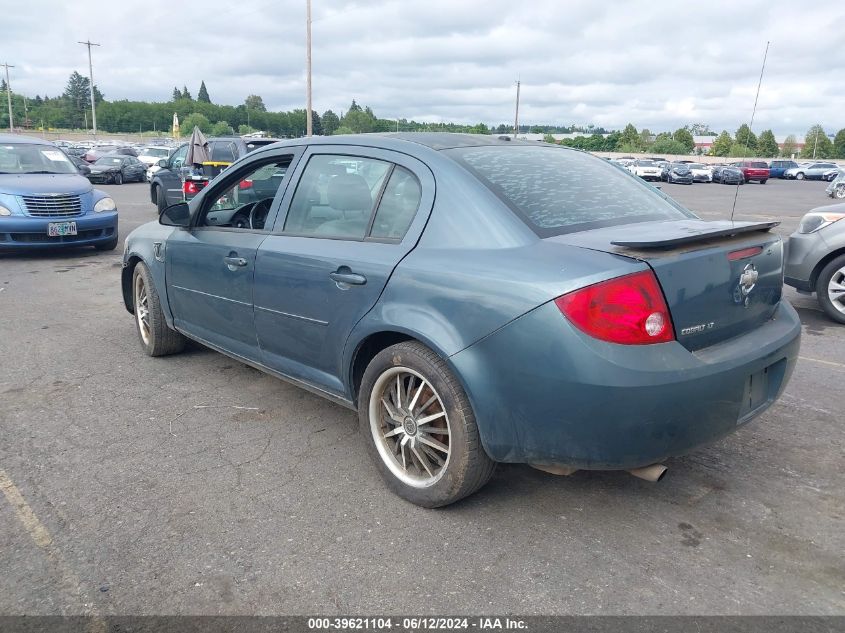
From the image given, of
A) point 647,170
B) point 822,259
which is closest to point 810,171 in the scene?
point 647,170

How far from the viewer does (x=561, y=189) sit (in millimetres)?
3314

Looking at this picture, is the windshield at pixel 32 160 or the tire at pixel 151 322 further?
the windshield at pixel 32 160

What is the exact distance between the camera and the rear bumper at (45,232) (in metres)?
9.33

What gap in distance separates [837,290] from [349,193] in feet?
18.0

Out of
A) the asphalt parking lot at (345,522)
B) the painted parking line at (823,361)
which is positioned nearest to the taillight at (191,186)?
the asphalt parking lot at (345,522)

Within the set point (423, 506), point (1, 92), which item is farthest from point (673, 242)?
point (1, 92)

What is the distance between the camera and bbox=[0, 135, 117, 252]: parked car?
9367 millimetres

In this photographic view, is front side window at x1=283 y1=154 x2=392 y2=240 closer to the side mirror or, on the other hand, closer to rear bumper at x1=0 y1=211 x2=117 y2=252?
the side mirror

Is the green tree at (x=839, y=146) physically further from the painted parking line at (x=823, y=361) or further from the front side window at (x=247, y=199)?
the front side window at (x=247, y=199)

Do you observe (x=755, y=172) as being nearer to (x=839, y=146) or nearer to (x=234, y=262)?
(x=234, y=262)

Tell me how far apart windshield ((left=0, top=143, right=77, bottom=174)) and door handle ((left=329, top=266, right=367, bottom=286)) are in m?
8.97

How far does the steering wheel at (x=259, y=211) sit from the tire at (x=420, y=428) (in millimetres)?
1738

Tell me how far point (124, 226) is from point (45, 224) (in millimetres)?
4686

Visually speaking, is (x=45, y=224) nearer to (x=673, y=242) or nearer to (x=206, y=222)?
(x=206, y=222)
